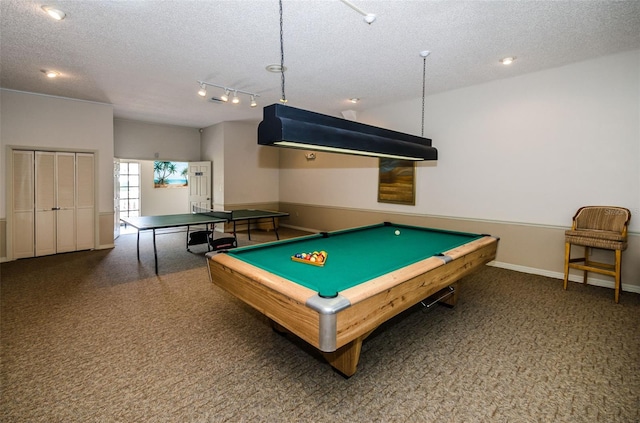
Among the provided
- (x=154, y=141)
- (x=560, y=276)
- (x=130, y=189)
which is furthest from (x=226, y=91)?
(x=130, y=189)

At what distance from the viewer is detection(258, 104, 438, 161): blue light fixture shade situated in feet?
5.91

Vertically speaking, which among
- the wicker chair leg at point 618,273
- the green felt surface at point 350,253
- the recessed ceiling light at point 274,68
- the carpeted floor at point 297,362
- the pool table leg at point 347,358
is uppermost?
the recessed ceiling light at point 274,68

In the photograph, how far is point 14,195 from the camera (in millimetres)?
4793

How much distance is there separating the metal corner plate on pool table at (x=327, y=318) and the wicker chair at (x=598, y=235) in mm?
3504

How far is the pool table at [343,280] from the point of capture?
61.1 inches

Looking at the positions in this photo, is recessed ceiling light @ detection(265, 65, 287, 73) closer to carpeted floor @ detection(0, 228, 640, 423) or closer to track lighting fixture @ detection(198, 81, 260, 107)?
track lighting fixture @ detection(198, 81, 260, 107)

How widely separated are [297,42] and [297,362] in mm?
3023

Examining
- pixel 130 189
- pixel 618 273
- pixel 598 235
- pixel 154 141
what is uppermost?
pixel 154 141

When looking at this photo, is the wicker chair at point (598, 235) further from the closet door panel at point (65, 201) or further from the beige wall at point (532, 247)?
the closet door panel at point (65, 201)

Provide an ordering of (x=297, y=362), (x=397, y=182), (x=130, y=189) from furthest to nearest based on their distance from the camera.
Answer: (x=130, y=189)
(x=397, y=182)
(x=297, y=362)

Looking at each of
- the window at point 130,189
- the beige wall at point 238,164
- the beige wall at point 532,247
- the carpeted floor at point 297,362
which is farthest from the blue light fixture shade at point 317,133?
the window at point 130,189

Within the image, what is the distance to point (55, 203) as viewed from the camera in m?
5.16

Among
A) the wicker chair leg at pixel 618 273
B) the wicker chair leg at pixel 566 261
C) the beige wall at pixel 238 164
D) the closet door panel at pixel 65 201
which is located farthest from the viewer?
the beige wall at pixel 238 164

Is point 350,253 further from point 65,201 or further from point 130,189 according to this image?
point 130,189
